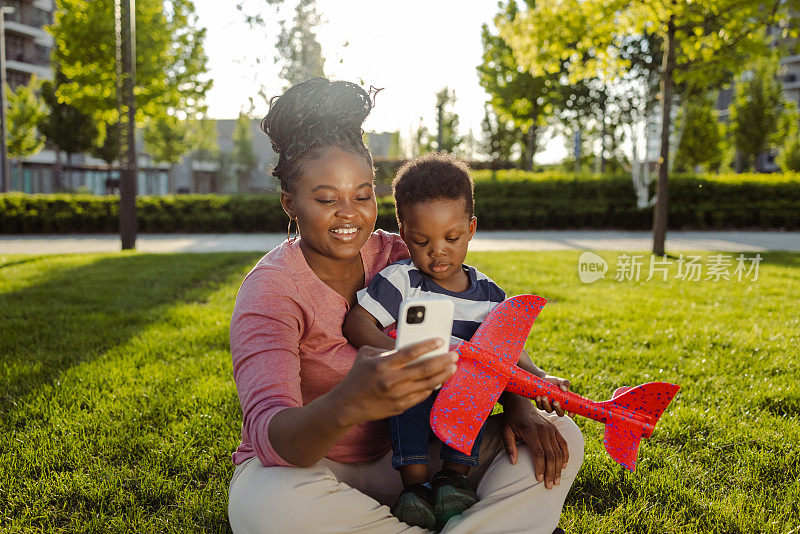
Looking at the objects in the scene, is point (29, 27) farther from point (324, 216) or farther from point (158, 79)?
point (324, 216)

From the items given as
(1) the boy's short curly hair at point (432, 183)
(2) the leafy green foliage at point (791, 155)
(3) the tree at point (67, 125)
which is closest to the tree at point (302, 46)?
(1) the boy's short curly hair at point (432, 183)

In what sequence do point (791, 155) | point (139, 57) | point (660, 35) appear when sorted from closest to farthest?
1. point (660, 35)
2. point (139, 57)
3. point (791, 155)

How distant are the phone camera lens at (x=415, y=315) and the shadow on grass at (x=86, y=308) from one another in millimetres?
2928

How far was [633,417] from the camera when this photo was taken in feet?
6.03

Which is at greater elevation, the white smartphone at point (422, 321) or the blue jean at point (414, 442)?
the white smartphone at point (422, 321)

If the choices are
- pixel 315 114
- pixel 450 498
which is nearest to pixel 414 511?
pixel 450 498

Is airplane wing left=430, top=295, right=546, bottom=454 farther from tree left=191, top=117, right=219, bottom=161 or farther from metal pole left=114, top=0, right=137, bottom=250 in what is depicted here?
tree left=191, top=117, right=219, bottom=161

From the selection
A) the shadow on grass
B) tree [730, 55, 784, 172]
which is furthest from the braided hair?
tree [730, 55, 784, 172]

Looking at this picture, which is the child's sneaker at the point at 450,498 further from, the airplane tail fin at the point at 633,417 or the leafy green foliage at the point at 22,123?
the leafy green foliage at the point at 22,123

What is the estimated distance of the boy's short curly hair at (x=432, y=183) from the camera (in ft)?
7.11

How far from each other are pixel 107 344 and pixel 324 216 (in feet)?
10.9

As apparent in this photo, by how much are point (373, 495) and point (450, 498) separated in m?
0.32

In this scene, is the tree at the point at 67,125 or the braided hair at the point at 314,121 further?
the tree at the point at 67,125

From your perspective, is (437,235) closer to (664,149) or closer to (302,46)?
(664,149)
